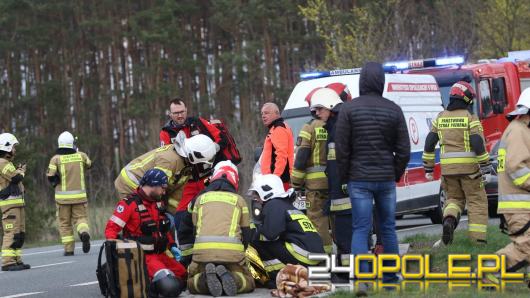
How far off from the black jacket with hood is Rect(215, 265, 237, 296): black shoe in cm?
148

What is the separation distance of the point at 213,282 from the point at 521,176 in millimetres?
3030

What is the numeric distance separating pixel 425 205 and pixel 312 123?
276 inches

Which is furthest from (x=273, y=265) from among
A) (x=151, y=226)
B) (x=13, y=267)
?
(x=13, y=267)

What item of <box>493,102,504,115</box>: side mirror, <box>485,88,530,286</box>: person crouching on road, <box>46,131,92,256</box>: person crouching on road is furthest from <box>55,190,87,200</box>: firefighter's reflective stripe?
<box>485,88,530,286</box>: person crouching on road

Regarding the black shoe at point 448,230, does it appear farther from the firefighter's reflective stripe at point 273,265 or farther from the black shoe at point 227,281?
the black shoe at point 227,281

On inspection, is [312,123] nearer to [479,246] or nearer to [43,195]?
[479,246]

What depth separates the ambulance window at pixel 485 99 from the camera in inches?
901

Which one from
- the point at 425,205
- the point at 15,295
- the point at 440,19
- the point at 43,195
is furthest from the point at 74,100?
the point at 15,295

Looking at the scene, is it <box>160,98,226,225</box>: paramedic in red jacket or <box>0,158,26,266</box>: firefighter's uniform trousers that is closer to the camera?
<box>160,98,226,225</box>: paramedic in red jacket

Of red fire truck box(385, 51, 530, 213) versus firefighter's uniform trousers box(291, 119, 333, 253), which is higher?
red fire truck box(385, 51, 530, 213)

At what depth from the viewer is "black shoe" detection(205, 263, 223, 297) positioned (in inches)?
419

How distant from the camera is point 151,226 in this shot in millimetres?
10953

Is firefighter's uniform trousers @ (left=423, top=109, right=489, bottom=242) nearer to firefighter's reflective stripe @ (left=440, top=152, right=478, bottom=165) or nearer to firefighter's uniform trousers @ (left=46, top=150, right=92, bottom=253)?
firefighter's reflective stripe @ (left=440, top=152, right=478, bottom=165)

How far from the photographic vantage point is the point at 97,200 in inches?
1188
